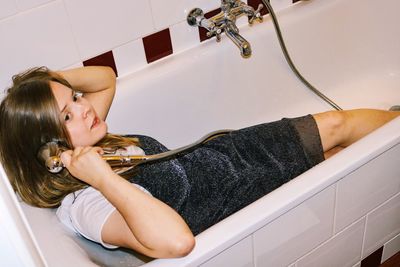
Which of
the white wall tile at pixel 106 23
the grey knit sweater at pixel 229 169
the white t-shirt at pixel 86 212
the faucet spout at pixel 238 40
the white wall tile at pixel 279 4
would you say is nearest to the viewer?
the white t-shirt at pixel 86 212

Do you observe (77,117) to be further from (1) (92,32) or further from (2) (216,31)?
(2) (216,31)

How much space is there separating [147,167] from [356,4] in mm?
1078

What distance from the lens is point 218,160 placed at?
1.35 meters

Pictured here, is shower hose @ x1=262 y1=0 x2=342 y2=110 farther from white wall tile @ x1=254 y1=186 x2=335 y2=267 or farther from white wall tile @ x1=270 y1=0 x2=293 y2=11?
white wall tile @ x1=254 y1=186 x2=335 y2=267

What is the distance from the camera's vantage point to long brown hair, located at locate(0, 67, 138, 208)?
44.5 inches

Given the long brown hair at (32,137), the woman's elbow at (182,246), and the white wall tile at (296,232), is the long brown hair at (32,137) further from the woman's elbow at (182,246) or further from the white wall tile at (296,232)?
the white wall tile at (296,232)

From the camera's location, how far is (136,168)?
4.21 ft


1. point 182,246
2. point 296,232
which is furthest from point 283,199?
point 182,246

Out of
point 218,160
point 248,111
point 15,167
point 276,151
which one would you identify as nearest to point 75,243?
point 15,167

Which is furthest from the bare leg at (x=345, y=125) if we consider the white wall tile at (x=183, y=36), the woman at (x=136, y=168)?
the white wall tile at (x=183, y=36)

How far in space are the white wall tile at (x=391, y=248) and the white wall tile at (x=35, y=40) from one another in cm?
104

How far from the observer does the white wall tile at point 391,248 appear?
1524mm

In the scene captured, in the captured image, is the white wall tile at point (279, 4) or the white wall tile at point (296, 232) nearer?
the white wall tile at point (296, 232)

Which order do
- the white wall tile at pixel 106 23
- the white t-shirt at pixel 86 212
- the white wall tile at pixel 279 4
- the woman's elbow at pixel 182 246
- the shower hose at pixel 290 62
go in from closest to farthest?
the woman's elbow at pixel 182 246, the white t-shirt at pixel 86 212, the white wall tile at pixel 106 23, the shower hose at pixel 290 62, the white wall tile at pixel 279 4
